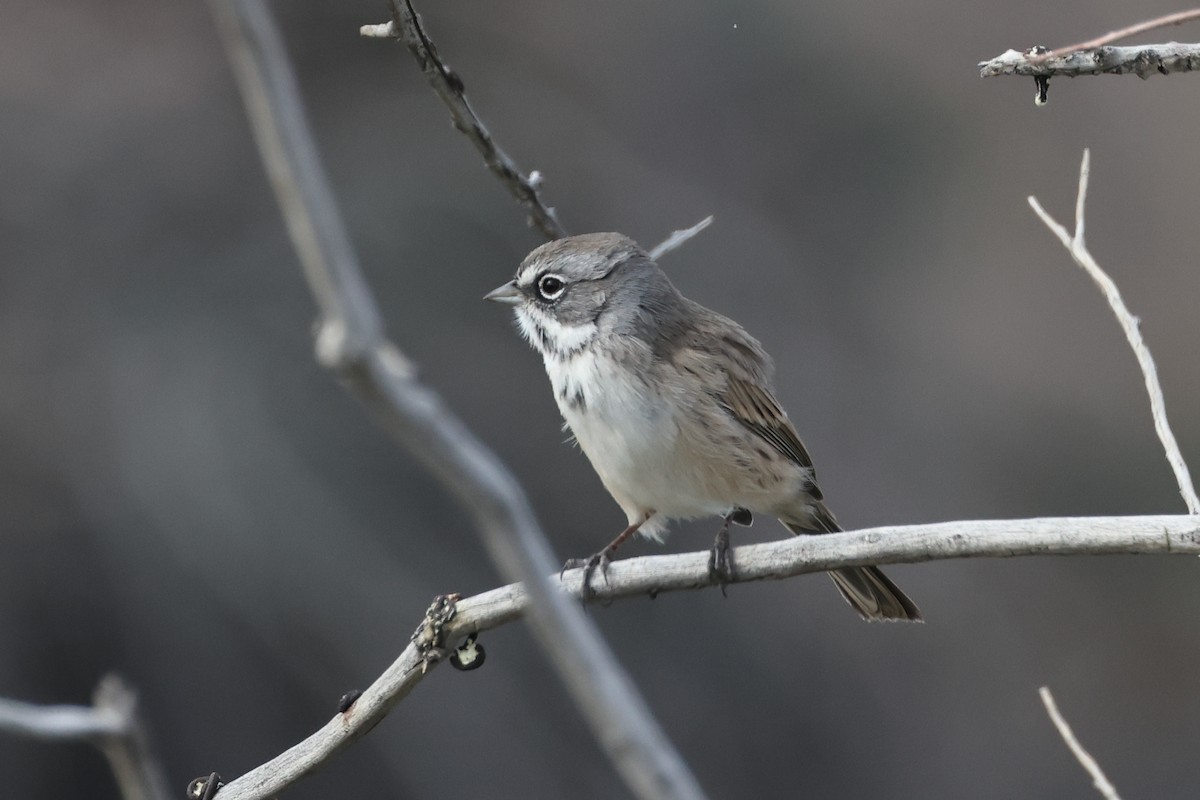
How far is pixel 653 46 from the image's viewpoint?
1252cm

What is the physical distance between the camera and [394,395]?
1424 millimetres

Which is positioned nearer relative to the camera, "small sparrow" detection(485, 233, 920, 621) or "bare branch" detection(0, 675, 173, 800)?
"bare branch" detection(0, 675, 173, 800)

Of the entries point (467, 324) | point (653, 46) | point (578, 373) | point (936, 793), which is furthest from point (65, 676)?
point (653, 46)

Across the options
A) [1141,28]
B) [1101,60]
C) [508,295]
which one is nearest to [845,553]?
[1101,60]

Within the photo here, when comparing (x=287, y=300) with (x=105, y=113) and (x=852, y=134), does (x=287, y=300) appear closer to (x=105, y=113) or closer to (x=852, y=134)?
(x=105, y=113)

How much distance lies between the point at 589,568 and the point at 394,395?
294cm

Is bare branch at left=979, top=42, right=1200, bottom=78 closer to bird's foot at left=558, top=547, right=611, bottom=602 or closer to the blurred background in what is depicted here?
bird's foot at left=558, top=547, right=611, bottom=602

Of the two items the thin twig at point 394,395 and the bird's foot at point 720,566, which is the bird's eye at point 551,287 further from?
the thin twig at point 394,395

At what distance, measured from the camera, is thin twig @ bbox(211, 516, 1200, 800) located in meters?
3.07

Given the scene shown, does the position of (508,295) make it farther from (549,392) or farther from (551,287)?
(549,392)

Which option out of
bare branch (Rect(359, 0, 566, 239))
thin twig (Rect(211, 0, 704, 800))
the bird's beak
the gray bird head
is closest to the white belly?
the gray bird head

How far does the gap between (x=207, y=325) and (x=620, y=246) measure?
4611 mm

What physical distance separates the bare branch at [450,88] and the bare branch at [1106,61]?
4.91ft

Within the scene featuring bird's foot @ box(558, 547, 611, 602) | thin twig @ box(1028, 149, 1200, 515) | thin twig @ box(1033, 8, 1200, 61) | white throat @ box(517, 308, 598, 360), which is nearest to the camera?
thin twig @ box(1033, 8, 1200, 61)
